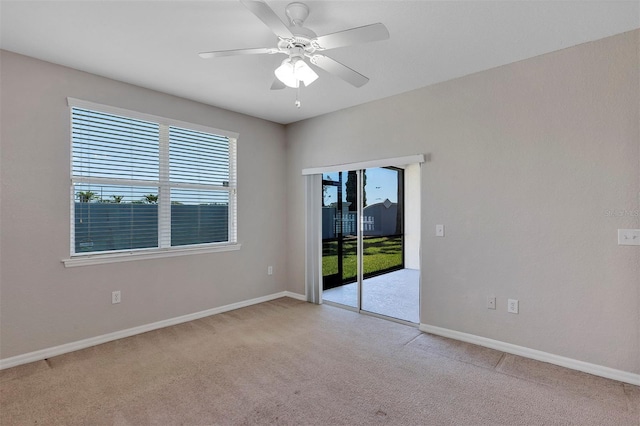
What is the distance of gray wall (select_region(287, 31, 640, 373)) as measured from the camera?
2449mm

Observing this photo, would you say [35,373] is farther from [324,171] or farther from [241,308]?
[324,171]

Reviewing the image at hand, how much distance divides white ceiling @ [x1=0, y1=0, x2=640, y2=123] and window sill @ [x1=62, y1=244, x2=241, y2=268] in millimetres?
1788

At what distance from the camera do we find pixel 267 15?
1.65m

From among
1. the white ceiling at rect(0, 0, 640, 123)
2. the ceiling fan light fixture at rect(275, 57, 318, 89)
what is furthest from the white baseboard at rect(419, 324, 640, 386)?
the ceiling fan light fixture at rect(275, 57, 318, 89)

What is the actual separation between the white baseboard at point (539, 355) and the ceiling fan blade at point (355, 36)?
2822 millimetres

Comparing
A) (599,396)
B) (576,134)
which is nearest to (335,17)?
(576,134)

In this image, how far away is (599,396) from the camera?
7.35ft

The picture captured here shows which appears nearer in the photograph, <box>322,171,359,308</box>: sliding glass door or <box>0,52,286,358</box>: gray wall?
<box>0,52,286,358</box>: gray wall

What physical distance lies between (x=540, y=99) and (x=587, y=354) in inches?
84.4

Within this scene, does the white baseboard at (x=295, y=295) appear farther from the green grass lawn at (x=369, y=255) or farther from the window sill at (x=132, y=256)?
the window sill at (x=132, y=256)

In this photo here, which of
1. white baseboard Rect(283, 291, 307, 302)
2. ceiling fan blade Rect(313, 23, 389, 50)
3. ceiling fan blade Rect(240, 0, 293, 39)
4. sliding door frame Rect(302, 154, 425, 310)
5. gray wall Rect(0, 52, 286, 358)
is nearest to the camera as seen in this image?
ceiling fan blade Rect(240, 0, 293, 39)

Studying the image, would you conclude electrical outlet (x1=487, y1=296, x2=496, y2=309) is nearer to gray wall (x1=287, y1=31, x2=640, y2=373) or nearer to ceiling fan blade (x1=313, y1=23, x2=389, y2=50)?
gray wall (x1=287, y1=31, x2=640, y2=373)

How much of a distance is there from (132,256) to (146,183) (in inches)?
31.3

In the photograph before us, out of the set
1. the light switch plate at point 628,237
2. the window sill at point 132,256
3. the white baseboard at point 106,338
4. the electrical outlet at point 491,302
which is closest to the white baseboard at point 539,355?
the electrical outlet at point 491,302
